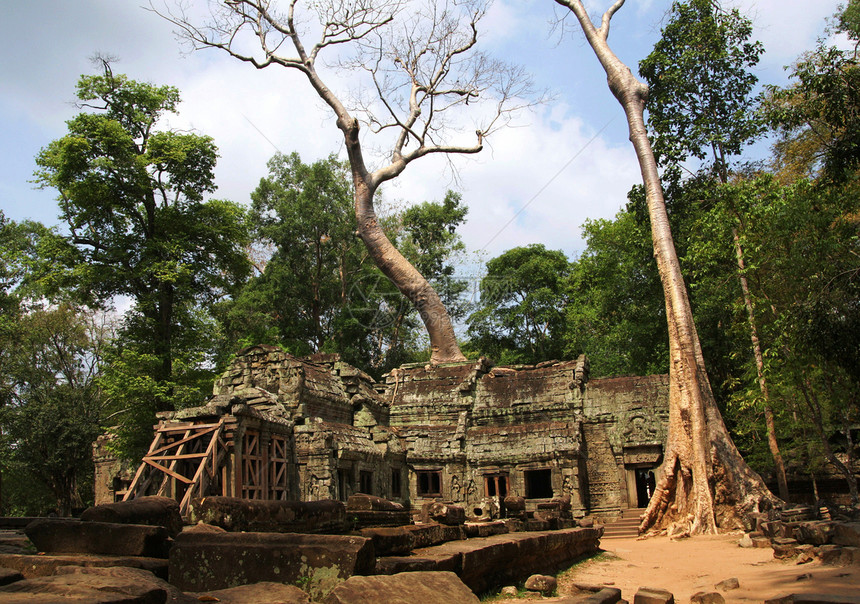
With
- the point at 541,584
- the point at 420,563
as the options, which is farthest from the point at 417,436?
the point at 420,563

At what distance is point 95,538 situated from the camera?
464 cm

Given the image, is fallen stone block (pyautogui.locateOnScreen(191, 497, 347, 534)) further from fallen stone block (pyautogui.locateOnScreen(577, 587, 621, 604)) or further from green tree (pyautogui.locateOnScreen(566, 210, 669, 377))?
green tree (pyautogui.locateOnScreen(566, 210, 669, 377))

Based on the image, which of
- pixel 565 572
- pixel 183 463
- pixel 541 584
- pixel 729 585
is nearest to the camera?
pixel 541 584

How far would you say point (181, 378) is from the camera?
70.3 ft

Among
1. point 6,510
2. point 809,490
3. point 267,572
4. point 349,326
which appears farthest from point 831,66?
point 6,510

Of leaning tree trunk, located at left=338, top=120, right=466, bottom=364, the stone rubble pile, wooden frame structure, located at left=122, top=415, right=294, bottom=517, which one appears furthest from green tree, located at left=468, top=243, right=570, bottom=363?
the stone rubble pile

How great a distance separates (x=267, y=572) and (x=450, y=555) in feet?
6.03

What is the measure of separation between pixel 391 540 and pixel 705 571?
18.9 feet

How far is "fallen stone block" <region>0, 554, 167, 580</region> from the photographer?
4.20 meters

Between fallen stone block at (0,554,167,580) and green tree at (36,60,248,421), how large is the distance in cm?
1668

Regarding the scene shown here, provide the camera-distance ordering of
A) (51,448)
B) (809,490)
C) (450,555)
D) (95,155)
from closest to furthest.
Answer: (450,555) → (809,490) → (95,155) → (51,448)

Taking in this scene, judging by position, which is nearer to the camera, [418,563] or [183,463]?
[418,563]

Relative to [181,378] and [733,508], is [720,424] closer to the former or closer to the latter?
[733,508]

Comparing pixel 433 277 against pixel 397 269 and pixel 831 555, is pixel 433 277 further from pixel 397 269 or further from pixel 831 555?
pixel 831 555
